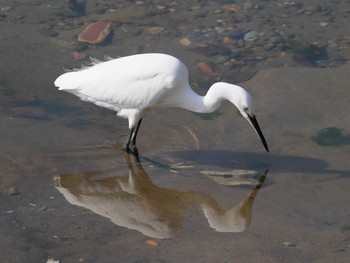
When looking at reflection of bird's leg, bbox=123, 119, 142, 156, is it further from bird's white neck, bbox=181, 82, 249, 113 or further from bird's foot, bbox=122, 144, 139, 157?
bird's white neck, bbox=181, 82, 249, 113

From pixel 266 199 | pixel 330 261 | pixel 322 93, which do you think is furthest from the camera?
pixel 322 93

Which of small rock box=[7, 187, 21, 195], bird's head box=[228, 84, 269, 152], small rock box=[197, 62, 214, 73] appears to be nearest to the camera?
small rock box=[7, 187, 21, 195]

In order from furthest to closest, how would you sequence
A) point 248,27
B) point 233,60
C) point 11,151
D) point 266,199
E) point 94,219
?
point 248,27
point 233,60
point 11,151
point 266,199
point 94,219

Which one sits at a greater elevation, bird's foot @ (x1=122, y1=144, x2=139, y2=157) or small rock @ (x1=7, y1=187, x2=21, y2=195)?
small rock @ (x1=7, y1=187, x2=21, y2=195)

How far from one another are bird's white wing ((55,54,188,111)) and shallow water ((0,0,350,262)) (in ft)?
1.47

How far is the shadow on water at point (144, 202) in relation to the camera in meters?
5.45

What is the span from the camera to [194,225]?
5449mm

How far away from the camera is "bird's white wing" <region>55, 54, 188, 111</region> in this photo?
21.3ft

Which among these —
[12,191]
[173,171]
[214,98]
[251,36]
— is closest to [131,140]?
[173,171]

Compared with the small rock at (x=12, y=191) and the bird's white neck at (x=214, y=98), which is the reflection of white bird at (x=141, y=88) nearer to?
the bird's white neck at (x=214, y=98)

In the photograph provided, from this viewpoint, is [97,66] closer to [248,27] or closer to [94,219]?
[94,219]

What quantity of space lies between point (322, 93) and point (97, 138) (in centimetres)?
245

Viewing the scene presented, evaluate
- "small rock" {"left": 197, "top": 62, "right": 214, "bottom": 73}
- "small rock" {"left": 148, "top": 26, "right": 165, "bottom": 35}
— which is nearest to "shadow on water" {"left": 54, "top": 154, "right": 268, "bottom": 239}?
"small rock" {"left": 197, "top": 62, "right": 214, "bottom": 73}

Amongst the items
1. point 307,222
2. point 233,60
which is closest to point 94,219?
point 307,222
